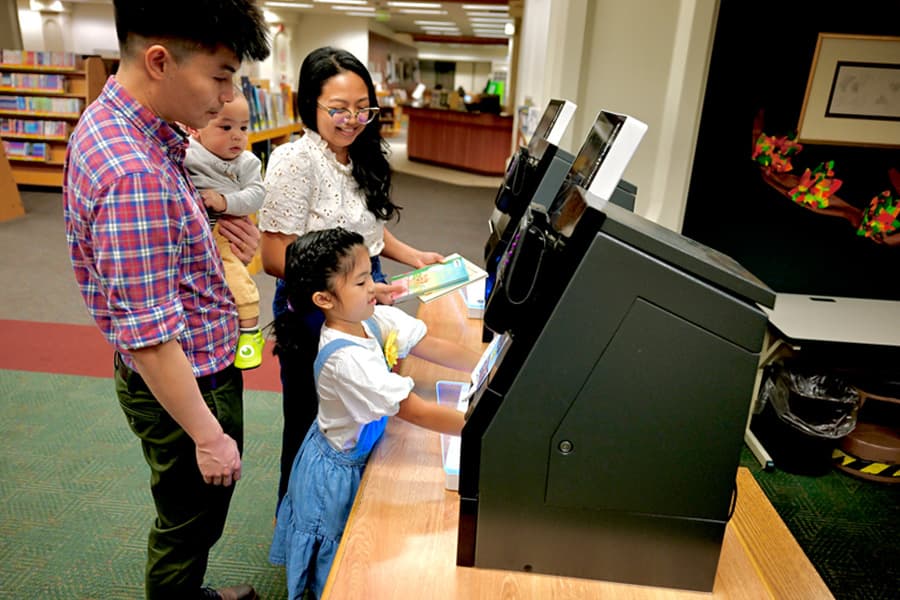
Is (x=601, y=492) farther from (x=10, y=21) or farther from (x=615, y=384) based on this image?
(x=10, y=21)

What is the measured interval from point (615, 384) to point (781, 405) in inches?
89.9

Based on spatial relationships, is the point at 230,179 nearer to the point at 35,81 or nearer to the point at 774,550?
the point at 774,550

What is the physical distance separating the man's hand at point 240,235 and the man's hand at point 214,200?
0.05m

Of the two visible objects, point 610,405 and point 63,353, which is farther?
point 63,353

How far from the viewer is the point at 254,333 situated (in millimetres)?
1469

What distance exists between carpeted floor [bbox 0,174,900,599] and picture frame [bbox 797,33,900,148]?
60.3 inches

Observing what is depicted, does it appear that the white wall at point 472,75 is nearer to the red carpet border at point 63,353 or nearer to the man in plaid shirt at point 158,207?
the red carpet border at point 63,353

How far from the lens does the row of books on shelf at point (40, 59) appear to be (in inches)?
277

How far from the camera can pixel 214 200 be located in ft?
5.24

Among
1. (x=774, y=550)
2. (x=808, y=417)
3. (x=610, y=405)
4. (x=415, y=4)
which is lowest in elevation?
(x=808, y=417)

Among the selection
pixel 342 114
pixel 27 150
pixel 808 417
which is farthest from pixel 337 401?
pixel 27 150

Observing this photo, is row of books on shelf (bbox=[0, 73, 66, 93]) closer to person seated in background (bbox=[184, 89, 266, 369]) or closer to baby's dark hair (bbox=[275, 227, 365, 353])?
person seated in background (bbox=[184, 89, 266, 369])

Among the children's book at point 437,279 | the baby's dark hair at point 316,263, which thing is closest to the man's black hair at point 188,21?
the baby's dark hair at point 316,263

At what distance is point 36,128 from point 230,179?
6.89 m
